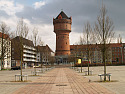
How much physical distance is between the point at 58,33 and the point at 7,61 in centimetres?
3653

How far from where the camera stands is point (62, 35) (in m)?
107

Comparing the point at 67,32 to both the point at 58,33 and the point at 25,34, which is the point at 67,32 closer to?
the point at 58,33

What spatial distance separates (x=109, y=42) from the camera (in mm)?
17844

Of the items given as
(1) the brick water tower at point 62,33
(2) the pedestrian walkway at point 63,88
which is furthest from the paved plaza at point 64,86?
(1) the brick water tower at point 62,33

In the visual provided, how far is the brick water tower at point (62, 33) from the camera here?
106625 millimetres

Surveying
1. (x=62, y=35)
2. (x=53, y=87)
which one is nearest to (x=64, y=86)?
(x=53, y=87)

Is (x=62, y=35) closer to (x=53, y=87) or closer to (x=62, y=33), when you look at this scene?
(x=62, y=33)

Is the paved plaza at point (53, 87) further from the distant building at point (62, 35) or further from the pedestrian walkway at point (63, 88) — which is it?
the distant building at point (62, 35)

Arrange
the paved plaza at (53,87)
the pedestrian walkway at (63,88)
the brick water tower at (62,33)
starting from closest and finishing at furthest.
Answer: the pedestrian walkway at (63,88) → the paved plaza at (53,87) → the brick water tower at (62,33)

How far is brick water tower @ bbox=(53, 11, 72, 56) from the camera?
4198 inches

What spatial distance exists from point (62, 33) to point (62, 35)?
1.12 meters

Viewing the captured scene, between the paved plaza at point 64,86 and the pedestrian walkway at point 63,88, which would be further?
the paved plaza at point 64,86

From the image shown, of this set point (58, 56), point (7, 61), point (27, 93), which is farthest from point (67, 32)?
point (27, 93)

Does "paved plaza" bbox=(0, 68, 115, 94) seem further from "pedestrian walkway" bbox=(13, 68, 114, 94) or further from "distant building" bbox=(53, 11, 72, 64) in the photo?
"distant building" bbox=(53, 11, 72, 64)
